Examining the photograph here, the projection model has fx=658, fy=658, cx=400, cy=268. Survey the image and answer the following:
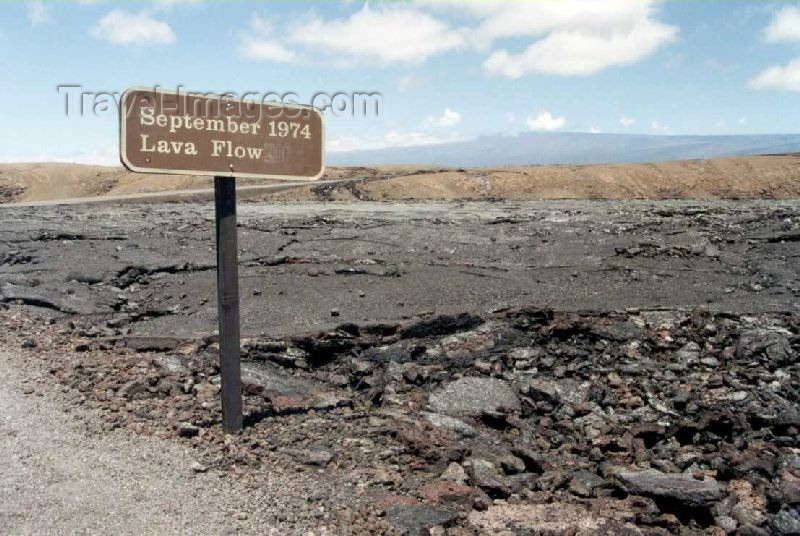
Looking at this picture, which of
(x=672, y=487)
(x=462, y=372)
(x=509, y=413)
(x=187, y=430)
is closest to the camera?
(x=672, y=487)

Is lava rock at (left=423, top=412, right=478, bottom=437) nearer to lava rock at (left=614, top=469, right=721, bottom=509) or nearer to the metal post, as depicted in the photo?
lava rock at (left=614, top=469, right=721, bottom=509)

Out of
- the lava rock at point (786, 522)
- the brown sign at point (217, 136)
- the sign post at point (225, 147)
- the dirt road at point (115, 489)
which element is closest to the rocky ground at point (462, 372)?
the lava rock at point (786, 522)

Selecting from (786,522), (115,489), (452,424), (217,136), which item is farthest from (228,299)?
(786,522)

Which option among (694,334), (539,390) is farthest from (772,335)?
(539,390)

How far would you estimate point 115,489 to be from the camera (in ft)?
11.6

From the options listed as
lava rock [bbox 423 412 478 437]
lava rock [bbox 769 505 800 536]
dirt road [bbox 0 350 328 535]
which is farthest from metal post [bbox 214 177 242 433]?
lava rock [bbox 769 505 800 536]

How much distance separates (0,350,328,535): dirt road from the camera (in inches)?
127

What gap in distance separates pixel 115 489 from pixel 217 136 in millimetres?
2144

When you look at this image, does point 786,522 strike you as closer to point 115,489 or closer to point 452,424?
point 452,424

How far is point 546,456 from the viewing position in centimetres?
446

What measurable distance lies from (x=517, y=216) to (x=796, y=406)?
444 inches

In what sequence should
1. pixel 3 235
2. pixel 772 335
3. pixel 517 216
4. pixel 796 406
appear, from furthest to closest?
pixel 517 216, pixel 3 235, pixel 772 335, pixel 796 406

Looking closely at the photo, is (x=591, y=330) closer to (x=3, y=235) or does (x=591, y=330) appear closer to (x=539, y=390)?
(x=539, y=390)

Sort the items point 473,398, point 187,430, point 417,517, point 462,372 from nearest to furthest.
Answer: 1. point 417,517
2. point 187,430
3. point 473,398
4. point 462,372
